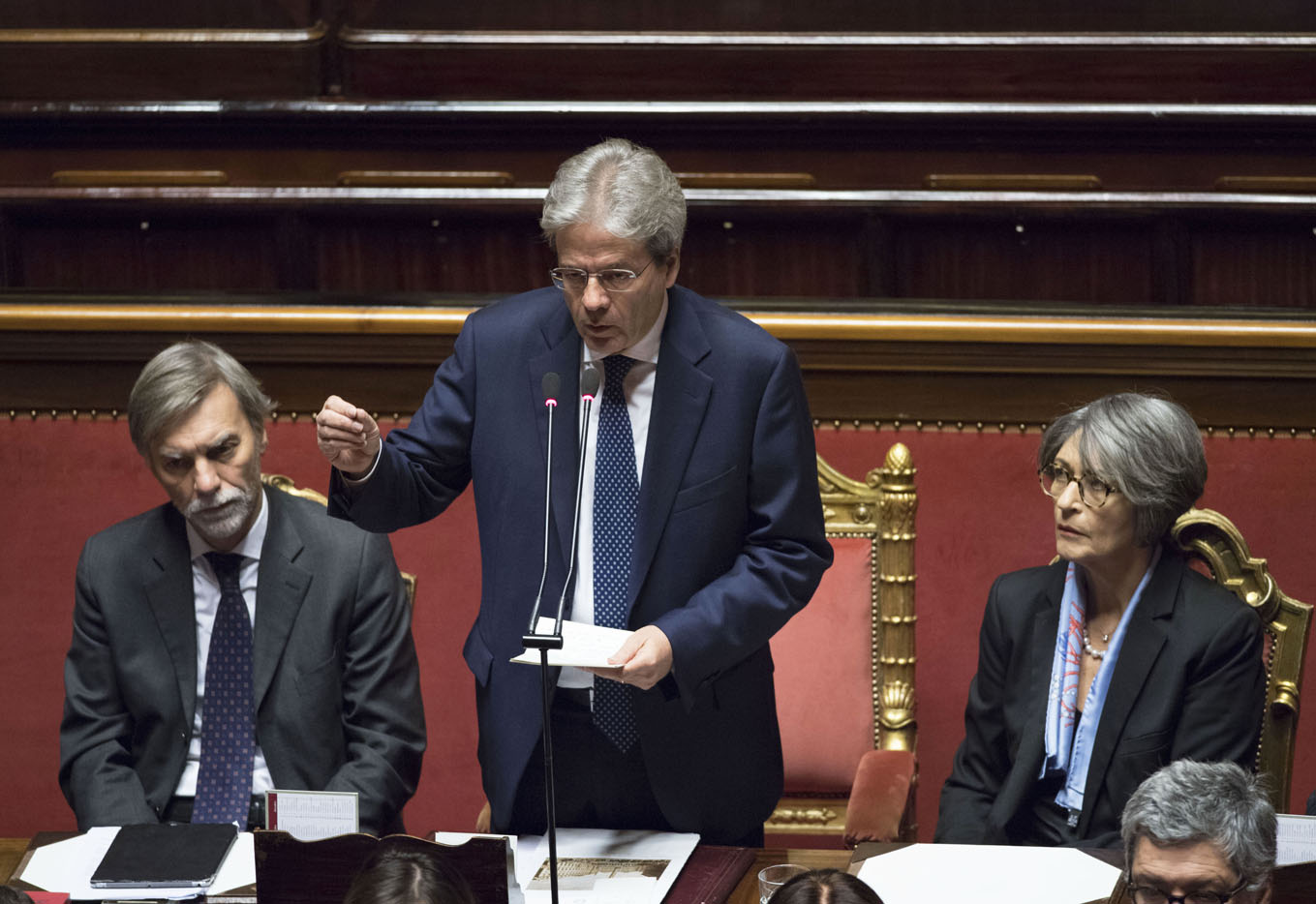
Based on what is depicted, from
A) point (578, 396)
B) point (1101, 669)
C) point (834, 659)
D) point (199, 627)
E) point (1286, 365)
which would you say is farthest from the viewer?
point (1286, 365)

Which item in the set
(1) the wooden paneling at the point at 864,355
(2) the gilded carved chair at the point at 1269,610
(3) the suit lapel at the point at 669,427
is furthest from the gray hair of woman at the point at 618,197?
(1) the wooden paneling at the point at 864,355

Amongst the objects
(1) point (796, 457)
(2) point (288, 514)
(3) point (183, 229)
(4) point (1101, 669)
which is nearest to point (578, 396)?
(1) point (796, 457)

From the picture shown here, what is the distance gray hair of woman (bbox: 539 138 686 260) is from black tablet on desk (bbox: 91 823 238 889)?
0.77 m

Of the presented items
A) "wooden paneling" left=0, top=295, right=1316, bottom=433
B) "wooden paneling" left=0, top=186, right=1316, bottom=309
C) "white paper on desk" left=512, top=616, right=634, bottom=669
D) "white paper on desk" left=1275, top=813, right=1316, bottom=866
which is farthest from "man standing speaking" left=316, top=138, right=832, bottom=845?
"wooden paneling" left=0, top=186, right=1316, bottom=309

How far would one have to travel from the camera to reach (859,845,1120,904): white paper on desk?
5.33ft

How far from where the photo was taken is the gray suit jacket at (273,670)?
83.4 inches

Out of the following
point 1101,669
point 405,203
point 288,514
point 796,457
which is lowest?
point 1101,669

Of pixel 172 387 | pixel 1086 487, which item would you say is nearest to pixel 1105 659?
pixel 1086 487

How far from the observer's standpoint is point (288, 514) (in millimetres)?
2246

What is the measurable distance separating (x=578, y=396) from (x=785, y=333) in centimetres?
109

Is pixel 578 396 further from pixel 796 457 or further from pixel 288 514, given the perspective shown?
pixel 288 514

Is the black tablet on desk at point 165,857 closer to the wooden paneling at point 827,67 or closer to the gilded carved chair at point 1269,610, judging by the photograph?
the gilded carved chair at point 1269,610

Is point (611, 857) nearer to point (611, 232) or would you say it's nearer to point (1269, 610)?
point (611, 232)

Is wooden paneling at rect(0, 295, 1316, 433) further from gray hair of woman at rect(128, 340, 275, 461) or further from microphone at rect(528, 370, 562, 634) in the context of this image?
microphone at rect(528, 370, 562, 634)
